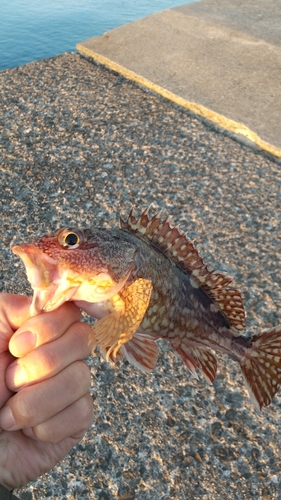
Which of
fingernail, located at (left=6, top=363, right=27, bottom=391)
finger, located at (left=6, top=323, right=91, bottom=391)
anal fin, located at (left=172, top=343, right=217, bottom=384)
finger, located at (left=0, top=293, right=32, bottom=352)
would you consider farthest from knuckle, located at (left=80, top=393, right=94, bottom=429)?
anal fin, located at (left=172, top=343, right=217, bottom=384)

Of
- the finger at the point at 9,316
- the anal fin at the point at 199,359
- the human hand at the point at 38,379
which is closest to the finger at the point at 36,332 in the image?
the human hand at the point at 38,379

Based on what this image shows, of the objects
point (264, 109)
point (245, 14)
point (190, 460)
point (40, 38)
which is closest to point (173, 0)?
point (40, 38)

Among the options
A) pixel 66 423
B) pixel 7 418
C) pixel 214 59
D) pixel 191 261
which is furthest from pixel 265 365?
pixel 214 59

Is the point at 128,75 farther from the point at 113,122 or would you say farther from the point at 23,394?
the point at 23,394

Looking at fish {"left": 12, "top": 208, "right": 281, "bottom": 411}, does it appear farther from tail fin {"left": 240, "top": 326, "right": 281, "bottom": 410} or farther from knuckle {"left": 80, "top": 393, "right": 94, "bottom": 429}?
knuckle {"left": 80, "top": 393, "right": 94, "bottom": 429}

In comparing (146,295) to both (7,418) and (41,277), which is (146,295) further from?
(7,418)
